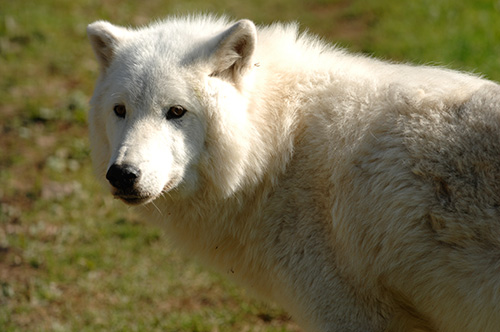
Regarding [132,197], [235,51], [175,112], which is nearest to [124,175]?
[132,197]

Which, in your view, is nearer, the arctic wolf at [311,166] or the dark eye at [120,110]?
the arctic wolf at [311,166]

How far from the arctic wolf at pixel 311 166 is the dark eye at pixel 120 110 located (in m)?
0.01

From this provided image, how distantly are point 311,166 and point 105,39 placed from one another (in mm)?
1788

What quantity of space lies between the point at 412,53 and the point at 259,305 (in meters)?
5.32

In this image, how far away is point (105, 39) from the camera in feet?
14.1

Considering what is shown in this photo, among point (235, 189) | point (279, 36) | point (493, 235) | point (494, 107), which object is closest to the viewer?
point (493, 235)

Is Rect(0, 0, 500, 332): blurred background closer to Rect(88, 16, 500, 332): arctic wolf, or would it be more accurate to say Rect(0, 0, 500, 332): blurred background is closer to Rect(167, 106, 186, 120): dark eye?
Rect(88, 16, 500, 332): arctic wolf

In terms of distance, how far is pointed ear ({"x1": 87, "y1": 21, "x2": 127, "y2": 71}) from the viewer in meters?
4.25

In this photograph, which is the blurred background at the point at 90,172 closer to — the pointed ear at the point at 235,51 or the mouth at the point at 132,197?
the mouth at the point at 132,197

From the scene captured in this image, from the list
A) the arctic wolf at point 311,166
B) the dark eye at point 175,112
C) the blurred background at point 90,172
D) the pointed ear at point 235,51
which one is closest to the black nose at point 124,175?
the arctic wolf at point 311,166

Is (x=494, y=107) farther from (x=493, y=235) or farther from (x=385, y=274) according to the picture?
(x=385, y=274)

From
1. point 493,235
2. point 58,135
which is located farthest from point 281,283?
point 58,135

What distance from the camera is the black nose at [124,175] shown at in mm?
3572

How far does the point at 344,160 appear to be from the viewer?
146 inches
